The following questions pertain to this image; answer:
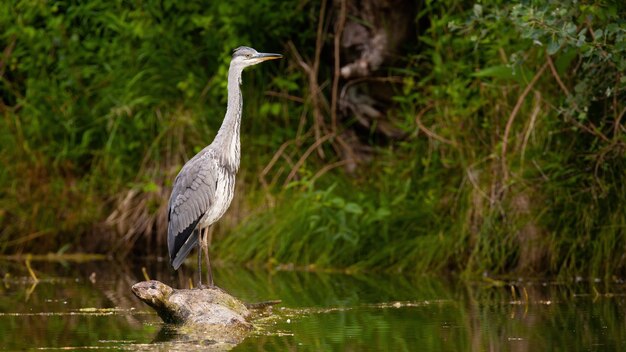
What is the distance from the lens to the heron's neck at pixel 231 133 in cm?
823

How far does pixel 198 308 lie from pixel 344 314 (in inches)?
44.5

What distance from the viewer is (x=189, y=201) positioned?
316 inches

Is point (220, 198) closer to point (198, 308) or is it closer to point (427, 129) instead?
point (198, 308)

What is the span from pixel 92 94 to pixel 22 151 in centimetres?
107

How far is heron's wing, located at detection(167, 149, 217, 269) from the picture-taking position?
26.4 feet

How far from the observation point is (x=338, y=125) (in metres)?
12.5

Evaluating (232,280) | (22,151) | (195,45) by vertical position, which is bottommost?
(232,280)

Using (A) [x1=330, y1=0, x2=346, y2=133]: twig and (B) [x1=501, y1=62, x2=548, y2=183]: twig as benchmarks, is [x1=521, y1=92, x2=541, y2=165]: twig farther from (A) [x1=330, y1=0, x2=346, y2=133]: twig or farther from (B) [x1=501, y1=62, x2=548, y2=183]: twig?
(A) [x1=330, y1=0, x2=346, y2=133]: twig

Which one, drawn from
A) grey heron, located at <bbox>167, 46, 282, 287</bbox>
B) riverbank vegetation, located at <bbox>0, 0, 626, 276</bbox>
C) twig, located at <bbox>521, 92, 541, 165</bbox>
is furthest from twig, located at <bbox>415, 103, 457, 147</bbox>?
grey heron, located at <bbox>167, 46, 282, 287</bbox>

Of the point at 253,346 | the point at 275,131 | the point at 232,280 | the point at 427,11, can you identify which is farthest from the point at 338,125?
the point at 253,346

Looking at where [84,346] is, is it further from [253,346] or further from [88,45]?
[88,45]

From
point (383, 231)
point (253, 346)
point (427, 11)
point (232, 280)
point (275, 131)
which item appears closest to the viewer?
point (253, 346)

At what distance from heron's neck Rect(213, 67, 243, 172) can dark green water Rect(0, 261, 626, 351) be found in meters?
1.06

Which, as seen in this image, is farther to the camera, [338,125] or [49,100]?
[49,100]
